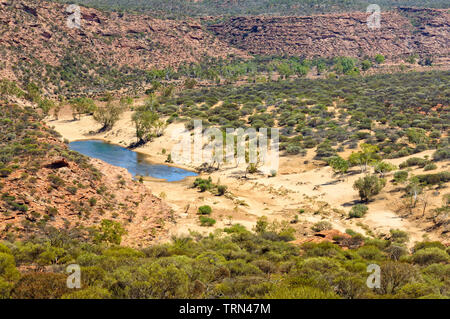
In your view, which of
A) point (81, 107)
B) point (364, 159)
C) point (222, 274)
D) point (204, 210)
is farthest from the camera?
point (81, 107)

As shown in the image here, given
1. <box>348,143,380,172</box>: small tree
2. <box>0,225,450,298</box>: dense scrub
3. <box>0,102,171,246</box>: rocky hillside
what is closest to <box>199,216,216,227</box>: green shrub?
<box>0,102,171,246</box>: rocky hillside

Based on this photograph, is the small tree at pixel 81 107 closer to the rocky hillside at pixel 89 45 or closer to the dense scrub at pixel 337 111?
the dense scrub at pixel 337 111

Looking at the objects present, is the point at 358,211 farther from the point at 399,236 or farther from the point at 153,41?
the point at 153,41

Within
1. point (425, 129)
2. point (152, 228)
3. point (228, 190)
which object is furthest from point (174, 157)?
point (425, 129)

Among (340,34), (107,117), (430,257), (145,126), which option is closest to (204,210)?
(430,257)

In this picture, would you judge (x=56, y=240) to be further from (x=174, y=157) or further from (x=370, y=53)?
(x=370, y=53)

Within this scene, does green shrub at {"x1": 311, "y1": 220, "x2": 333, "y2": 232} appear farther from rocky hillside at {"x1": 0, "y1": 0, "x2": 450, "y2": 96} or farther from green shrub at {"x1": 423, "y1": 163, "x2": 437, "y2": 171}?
rocky hillside at {"x1": 0, "y1": 0, "x2": 450, "y2": 96}
